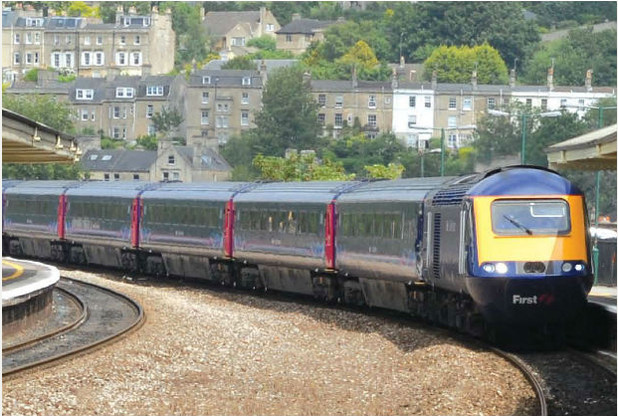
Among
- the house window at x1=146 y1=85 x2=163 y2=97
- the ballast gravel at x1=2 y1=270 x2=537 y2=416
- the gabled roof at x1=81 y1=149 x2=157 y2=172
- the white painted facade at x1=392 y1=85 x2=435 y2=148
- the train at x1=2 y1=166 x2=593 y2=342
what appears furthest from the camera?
the house window at x1=146 y1=85 x2=163 y2=97

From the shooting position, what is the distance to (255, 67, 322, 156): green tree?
570 feet

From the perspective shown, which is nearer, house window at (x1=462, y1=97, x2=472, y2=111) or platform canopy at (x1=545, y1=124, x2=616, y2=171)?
platform canopy at (x1=545, y1=124, x2=616, y2=171)

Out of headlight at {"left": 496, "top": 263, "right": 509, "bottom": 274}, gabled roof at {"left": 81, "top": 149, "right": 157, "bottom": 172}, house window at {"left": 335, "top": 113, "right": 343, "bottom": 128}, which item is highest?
headlight at {"left": 496, "top": 263, "right": 509, "bottom": 274}

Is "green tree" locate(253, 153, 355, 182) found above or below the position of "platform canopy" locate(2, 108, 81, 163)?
below

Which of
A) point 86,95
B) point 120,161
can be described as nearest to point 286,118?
point 120,161

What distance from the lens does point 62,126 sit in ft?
477

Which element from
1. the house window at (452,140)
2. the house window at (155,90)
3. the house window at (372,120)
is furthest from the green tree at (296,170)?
the house window at (155,90)

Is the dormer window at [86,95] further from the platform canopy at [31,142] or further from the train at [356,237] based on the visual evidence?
the platform canopy at [31,142]

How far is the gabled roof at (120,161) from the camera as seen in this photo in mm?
152375

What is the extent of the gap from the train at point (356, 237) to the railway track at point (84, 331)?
4024 mm

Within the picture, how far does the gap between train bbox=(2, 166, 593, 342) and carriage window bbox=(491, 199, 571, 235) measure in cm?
2

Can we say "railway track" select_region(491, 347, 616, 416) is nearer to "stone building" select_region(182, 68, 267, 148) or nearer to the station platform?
the station platform

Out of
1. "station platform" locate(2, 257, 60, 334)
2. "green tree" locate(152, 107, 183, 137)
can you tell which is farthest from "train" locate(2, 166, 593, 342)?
"green tree" locate(152, 107, 183, 137)

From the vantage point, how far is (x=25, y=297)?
2839 centimetres
